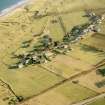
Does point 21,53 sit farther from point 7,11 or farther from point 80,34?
point 7,11

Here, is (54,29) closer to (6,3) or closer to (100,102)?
(6,3)

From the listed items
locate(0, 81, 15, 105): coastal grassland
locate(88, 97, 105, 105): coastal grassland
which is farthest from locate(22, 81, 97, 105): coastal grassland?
locate(0, 81, 15, 105): coastal grassland

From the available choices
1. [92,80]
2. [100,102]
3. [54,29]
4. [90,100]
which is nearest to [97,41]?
[54,29]

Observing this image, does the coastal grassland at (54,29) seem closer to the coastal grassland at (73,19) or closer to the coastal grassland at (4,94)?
the coastal grassland at (73,19)

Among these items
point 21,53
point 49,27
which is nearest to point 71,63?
point 21,53

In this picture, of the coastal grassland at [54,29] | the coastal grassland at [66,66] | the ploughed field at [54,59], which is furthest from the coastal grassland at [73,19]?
the coastal grassland at [66,66]

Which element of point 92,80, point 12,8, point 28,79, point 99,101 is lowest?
point 99,101

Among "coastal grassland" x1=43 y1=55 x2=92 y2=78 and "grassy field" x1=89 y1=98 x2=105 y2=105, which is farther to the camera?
"coastal grassland" x1=43 y1=55 x2=92 y2=78

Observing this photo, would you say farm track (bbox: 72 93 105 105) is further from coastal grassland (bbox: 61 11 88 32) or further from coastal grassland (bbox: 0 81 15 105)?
coastal grassland (bbox: 61 11 88 32)
